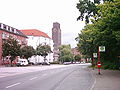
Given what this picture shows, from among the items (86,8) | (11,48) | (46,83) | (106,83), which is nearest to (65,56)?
(11,48)

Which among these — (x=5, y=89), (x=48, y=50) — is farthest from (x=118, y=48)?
(x=48, y=50)

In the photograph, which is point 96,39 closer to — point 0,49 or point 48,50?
point 0,49

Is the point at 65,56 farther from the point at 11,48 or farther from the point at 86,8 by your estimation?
the point at 86,8

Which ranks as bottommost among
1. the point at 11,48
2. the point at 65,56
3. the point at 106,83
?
the point at 106,83

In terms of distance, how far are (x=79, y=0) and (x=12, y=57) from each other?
41.7m

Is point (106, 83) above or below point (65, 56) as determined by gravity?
below

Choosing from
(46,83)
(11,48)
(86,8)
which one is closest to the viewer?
(46,83)

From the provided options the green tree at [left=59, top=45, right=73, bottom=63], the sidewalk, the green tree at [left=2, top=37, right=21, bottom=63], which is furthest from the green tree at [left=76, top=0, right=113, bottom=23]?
the green tree at [left=59, top=45, right=73, bottom=63]

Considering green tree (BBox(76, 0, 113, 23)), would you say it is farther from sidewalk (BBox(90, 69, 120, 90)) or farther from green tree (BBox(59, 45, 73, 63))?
green tree (BBox(59, 45, 73, 63))

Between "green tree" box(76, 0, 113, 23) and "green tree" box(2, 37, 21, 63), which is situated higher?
"green tree" box(76, 0, 113, 23)

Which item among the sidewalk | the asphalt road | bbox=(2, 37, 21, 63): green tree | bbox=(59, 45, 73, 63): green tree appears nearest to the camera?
the asphalt road

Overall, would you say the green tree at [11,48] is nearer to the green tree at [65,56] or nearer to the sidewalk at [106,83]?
the sidewalk at [106,83]

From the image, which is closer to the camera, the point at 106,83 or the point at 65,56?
the point at 106,83

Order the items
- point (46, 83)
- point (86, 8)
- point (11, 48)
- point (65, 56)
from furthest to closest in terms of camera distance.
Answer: point (65, 56) → point (11, 48) → point (86, 8) → point (46, 83)
